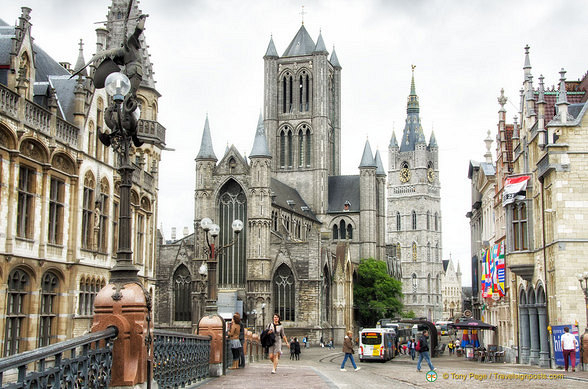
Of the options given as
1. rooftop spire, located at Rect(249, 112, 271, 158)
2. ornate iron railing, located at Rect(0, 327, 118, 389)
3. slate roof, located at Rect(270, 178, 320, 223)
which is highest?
rooftop spire, located at Rect(249, 112, 271, 158)

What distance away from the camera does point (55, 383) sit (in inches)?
300

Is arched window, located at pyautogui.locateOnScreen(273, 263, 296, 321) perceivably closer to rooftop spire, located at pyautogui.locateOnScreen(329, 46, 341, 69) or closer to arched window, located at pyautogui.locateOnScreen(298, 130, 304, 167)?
arched window, located at pyautogui.locateOnScreen(298, 130, 304, 167)

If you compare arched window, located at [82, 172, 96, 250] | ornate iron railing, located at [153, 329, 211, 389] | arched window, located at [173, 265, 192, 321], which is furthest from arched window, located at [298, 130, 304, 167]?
ornate iron railing, located at [153, 329, 211, 389]

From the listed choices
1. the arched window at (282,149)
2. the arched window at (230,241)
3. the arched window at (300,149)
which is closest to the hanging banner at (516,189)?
the arched window at (230,241)

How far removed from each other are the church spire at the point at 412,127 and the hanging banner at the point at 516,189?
105459mm

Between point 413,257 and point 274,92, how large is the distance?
189 ft

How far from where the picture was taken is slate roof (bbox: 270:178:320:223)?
72.6 m

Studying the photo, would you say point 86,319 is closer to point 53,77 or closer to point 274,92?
point 53,77

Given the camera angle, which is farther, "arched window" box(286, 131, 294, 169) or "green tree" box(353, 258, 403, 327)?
"arched window" box(286, 131, 294, 169)

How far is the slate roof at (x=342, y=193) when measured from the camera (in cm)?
8581

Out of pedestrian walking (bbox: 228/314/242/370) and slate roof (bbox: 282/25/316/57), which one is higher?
slate roof (bbox: 282/25/316/57)

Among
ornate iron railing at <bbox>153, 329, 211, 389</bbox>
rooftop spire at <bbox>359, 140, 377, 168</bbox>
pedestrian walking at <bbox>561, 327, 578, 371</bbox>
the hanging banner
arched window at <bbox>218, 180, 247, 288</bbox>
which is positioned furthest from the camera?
rooftop spire at <bbox>359, 140, 377, 168</bbox>

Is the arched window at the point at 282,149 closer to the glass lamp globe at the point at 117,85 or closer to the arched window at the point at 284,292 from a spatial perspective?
the arched window at the point at 284,292

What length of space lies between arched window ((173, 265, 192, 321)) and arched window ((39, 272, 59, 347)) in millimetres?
42218
